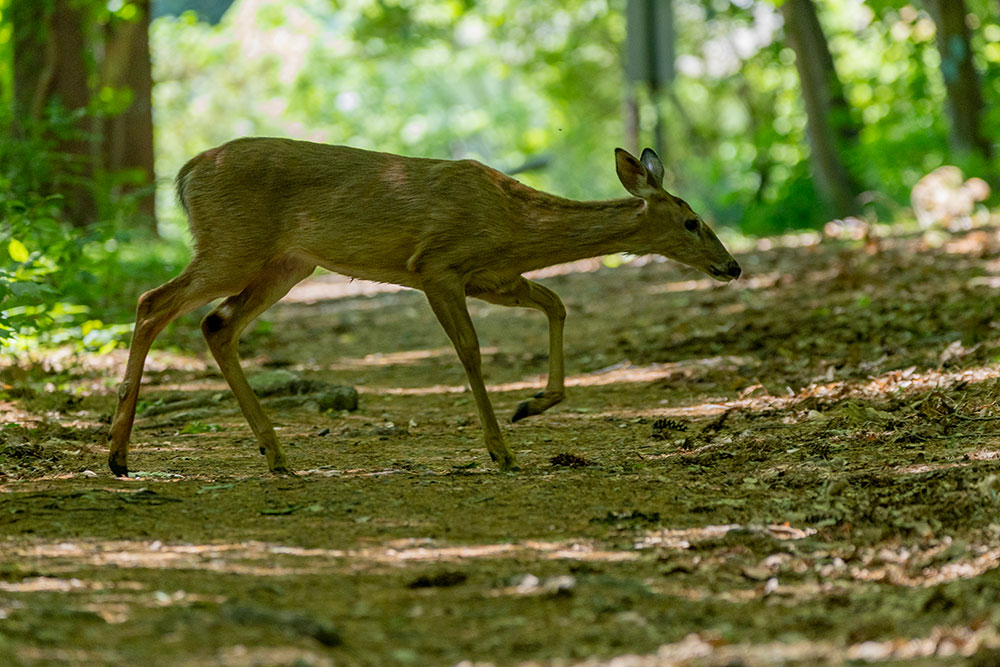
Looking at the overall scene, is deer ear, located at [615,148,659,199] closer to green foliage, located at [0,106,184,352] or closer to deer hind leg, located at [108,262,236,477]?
deer hind leg, located at [108,262,236,477]

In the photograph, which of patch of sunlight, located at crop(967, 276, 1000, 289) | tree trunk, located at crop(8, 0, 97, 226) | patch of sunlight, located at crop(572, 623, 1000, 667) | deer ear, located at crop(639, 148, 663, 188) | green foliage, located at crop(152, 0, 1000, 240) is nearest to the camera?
patch of sunlight, located at crop(572, 623, 1000, 667)

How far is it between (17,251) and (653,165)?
161 inches

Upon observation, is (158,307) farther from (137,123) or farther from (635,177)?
(137,123)

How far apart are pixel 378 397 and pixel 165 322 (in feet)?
8.94

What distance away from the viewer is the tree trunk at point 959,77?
614 inches

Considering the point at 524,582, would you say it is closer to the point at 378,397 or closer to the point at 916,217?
the point at 378,397

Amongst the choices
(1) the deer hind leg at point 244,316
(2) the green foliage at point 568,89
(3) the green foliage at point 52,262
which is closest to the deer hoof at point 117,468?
(1) the deer hind leg at point 244,316

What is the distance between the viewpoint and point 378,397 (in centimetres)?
895

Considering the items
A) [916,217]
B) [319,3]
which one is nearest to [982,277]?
[916,217]

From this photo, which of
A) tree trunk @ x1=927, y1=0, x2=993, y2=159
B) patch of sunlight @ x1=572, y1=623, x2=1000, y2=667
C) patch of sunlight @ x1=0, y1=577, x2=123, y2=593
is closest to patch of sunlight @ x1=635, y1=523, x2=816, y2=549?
patch of sunlight @ x1=572, y1=623, x2=1000, y2=667

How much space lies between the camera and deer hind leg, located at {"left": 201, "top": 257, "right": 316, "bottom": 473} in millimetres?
6566

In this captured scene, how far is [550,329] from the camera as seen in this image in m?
6.92

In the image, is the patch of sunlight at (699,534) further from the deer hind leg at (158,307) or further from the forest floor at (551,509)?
the deer hind leg at (158,307)

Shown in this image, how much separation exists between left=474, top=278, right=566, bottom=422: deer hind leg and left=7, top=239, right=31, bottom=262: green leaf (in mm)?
3081
